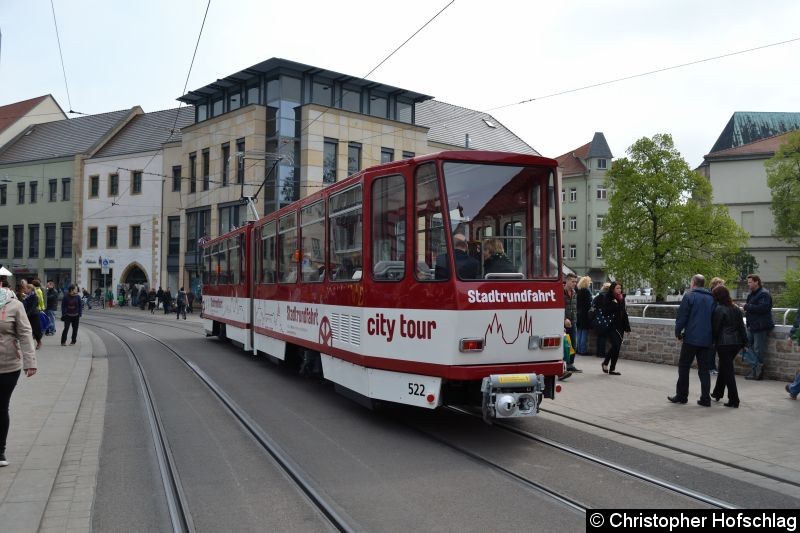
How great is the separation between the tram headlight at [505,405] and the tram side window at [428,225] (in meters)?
1.44

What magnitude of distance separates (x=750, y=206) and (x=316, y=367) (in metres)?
64.8

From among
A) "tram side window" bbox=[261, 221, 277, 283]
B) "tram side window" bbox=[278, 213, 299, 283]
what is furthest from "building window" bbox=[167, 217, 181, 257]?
"tram side window" bbox=[278, 213, 299, 283]

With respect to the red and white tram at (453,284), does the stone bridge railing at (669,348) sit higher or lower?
lower

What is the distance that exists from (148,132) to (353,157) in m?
19.1

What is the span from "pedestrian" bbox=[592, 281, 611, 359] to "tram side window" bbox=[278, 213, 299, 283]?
5713mm

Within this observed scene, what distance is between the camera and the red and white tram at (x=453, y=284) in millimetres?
7508

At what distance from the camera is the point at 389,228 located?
820cm

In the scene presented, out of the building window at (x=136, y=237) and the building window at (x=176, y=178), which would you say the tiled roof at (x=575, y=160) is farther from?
the building window at (x=136, y=237)

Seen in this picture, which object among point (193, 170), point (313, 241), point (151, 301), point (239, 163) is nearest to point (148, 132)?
point (193, 170)

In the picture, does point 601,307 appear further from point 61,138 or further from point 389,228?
point 61,138

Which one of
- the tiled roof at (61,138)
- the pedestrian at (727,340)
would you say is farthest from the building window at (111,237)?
the pedestrian at (727,340)

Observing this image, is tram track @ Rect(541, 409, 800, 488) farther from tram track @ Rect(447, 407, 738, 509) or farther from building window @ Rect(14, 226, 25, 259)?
building window @ Rect(14, 226, 25, 259)

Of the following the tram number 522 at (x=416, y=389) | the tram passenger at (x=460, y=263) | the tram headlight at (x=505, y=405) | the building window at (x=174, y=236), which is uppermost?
the building window at (x=174, y=236)

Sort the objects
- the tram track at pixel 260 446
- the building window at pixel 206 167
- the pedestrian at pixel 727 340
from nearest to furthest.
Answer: the tram track at pixel 260 446
the pedestrian at pixel 727 340
the building window at pixel 206 167
